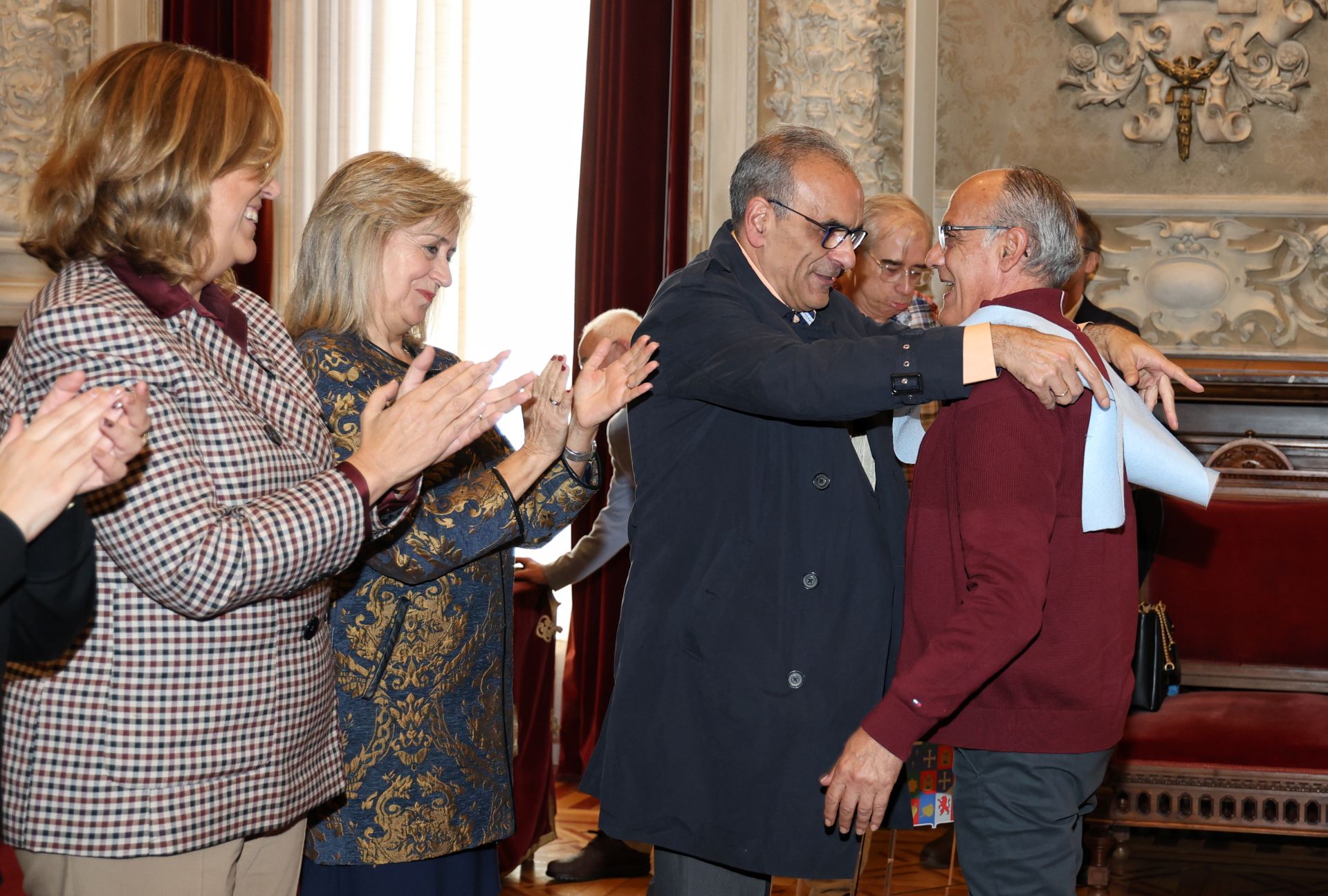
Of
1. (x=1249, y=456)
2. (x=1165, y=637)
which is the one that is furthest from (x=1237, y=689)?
(x=1249, y=456)

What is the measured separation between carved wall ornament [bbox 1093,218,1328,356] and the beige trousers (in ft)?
13.6

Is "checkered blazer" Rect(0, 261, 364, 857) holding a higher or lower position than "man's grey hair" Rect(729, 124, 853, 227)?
lower

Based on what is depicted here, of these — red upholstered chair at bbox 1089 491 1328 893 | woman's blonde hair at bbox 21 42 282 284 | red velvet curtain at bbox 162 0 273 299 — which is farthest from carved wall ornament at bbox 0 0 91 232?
red upholstered chair at bbox 1089 491 1328 893

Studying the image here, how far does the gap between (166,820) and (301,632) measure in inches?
11.2

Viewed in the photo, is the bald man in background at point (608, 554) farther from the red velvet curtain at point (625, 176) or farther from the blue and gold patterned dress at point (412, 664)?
the blue and gold patterned dress at point (412, 664)

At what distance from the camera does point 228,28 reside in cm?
527

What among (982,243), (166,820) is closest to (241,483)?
(166,820)

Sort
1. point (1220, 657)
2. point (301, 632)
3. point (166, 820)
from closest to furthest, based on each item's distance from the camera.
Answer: point (166, 820), point (301, 632), point (1220, 657)

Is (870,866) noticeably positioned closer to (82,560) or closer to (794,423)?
(794,423)

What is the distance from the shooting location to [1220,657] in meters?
4.04

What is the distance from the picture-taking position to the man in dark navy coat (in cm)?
198

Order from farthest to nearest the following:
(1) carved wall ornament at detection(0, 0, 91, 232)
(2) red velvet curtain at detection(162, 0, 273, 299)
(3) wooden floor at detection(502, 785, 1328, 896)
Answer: (2) red velvet curtain at detection(162, 0, 273, 299), (1) carved wall ornament at detection(0, 0, 91, 232), (3) wooden floor at detection(502, 785, 1328, 896)

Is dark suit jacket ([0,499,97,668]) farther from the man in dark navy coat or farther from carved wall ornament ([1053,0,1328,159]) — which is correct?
carved wall ornament ([1053,0,1328,159])

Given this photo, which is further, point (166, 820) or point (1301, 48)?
point (1301, 48)
